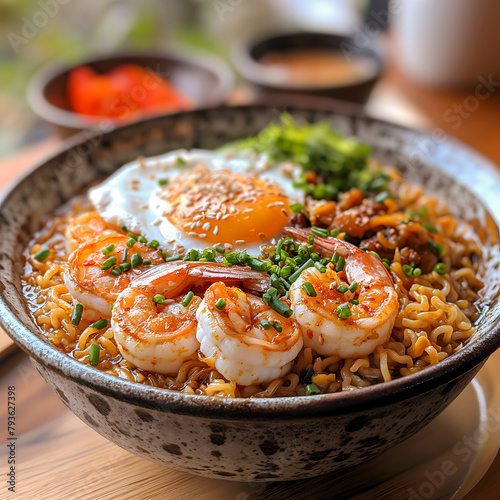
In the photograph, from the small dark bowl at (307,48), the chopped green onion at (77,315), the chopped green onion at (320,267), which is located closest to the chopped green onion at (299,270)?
the chopped green onion at (320,267)

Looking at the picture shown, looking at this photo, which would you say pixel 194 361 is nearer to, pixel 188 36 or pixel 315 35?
pixel 315 35

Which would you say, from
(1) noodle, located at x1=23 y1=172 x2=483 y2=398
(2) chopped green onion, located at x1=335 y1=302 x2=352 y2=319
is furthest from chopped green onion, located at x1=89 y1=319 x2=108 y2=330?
(2) chopped green onion, located at x1=335 y1=302 x2=352 y2=319

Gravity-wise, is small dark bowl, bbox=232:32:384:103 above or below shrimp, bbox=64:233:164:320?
below

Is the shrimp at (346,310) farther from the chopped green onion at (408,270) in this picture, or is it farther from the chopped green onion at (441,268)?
the chopped green onion at (441,268)

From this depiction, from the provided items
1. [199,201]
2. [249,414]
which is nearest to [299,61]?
[199,201]

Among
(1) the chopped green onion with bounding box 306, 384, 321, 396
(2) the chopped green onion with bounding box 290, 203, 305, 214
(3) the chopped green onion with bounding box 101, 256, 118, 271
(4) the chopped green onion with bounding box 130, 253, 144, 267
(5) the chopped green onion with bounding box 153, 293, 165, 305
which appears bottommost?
(1) the chopped green onion with bounding box 306, 384, 321, 396

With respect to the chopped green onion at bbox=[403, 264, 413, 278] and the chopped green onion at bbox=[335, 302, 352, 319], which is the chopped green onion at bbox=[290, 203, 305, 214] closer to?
the chopped green onion at bbox=[403, 264, 413, 278]

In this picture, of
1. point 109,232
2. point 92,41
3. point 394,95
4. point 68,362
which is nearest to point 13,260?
point 109,232
